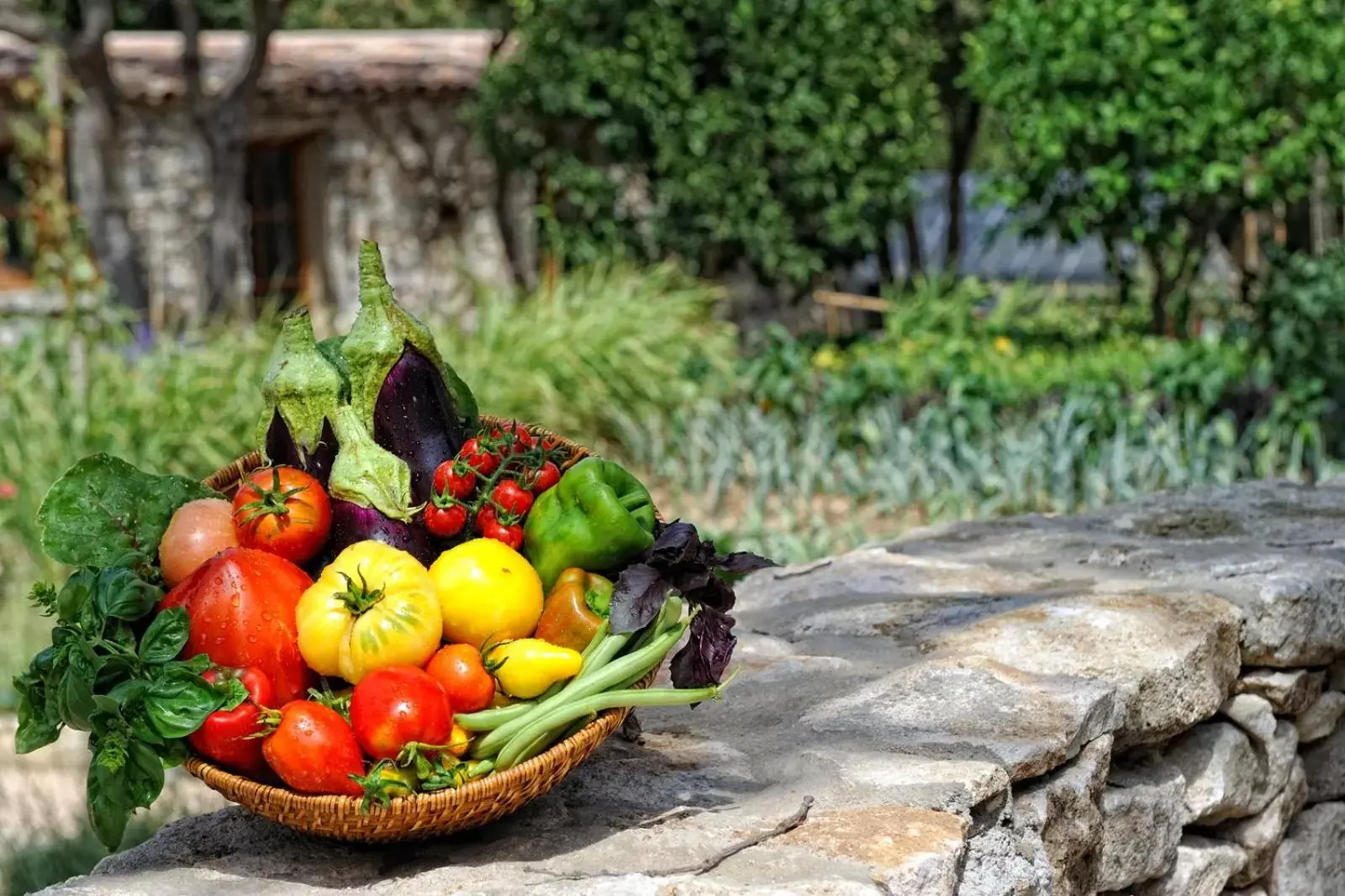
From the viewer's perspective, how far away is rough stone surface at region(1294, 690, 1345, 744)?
9.33ft

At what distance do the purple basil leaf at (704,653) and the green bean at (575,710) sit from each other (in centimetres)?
5

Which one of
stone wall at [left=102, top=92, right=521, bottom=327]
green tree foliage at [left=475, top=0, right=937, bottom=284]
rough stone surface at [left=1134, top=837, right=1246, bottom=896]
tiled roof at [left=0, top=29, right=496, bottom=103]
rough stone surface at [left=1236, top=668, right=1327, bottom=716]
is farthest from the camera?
stone wall at [left=102, top=92, right=521, bottom=327]

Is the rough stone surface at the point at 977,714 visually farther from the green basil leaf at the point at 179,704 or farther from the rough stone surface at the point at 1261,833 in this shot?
the green basil leaf at the point at 179,704

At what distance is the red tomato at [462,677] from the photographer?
1.75m

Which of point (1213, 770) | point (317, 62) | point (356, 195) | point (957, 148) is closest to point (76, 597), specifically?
point (1213, 770)

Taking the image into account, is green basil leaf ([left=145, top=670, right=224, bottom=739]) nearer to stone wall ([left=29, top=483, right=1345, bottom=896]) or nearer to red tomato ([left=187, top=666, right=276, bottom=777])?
red tomato ([left=187, top=666, right=276, bottom=777])

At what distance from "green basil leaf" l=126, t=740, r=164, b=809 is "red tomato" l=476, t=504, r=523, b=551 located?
0.44 m

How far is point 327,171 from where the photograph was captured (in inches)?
460

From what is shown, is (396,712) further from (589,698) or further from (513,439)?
(513,439)

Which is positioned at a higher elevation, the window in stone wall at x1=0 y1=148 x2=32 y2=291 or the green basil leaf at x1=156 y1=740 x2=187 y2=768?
the window in stone wall at x1=0 y1=148 x2=32 y2=291

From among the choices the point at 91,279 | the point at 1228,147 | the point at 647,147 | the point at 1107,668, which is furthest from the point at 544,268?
the point at 1107,668

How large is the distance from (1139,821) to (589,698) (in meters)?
1.05

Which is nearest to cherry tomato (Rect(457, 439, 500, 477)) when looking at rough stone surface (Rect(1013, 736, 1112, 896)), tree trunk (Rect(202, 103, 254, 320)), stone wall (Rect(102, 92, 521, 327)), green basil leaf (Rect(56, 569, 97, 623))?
green basil leaf (Rect(56, 569, 97, 623))

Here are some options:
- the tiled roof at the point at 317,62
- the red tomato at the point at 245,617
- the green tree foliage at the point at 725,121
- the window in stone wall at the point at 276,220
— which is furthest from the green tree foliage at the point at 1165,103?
the window in stone wall at the point at 276,220
